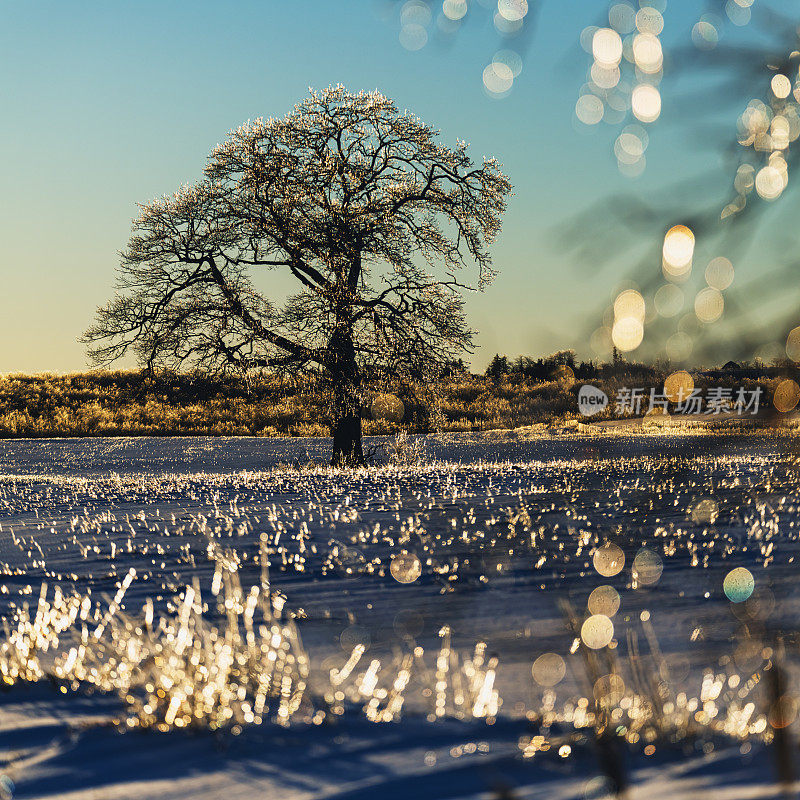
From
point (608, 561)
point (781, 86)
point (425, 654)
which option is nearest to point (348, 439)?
point (608, 561)

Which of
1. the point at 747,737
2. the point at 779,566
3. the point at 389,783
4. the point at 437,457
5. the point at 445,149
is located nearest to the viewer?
the point at 389,783

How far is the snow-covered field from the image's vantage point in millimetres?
2455

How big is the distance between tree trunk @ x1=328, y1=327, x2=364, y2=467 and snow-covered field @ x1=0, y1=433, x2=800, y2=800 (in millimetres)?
8498

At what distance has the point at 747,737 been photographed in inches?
107

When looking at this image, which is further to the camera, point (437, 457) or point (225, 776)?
point (437, 457)

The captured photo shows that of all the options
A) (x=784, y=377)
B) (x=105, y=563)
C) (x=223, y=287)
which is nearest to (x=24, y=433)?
(x=223, y=287)

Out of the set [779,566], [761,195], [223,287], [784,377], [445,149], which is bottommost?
[779,566]

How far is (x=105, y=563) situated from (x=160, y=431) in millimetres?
25771

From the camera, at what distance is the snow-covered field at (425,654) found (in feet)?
8.05

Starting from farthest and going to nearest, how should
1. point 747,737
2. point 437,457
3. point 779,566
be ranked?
point 437,457, point 779,566, point 747,737

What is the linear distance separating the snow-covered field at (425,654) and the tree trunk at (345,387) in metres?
8.50

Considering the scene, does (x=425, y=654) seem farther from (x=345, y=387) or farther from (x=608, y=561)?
(x=345, y=387)

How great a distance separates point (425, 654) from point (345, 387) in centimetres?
1303

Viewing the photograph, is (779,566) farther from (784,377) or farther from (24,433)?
(24,433)
